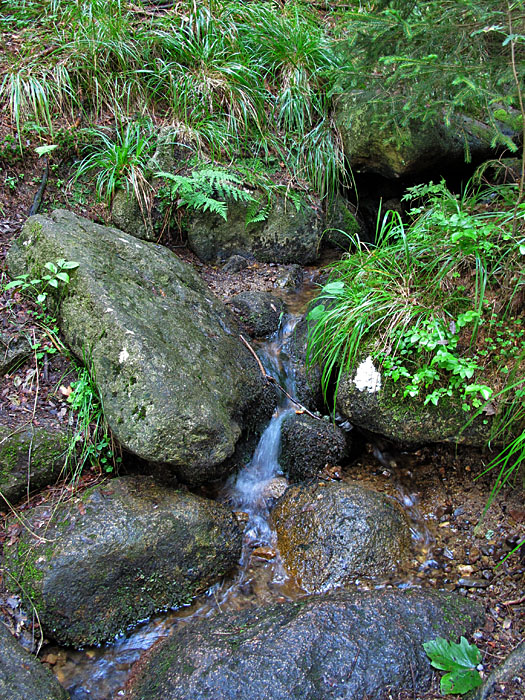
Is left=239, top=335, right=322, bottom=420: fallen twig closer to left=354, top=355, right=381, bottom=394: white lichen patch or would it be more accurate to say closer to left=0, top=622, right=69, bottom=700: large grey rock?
left=354, top=355, right=381, bottom=394: white lichen patch

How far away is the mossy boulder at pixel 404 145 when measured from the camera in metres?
4.82

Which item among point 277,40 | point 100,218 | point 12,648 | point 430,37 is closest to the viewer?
point 12,648

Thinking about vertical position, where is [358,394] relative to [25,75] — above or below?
below

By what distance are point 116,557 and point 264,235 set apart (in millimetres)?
3553

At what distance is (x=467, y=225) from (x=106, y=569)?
297 centimetres

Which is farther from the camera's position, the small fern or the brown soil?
the small fern

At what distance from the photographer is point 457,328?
3.01m

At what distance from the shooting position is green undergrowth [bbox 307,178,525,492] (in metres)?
2.90

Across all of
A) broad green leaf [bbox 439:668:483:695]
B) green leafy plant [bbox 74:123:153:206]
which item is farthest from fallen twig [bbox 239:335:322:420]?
broad green leaf [bbox 439:668:483:695]

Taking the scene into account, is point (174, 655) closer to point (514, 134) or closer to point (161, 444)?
point (161, 444)

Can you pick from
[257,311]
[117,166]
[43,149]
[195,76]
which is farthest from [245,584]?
[195,76]

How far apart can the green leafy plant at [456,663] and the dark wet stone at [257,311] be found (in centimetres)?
270

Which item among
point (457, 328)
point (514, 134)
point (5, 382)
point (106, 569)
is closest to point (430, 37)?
point (457, 328)

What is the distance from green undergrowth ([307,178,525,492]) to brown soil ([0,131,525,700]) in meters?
0.31
